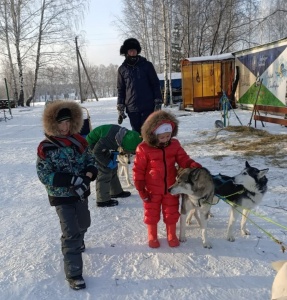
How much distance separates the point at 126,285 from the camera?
2311 millimetres

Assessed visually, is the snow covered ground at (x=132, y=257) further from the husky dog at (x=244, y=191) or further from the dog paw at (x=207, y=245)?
the husky dog at (x=244, y=191)

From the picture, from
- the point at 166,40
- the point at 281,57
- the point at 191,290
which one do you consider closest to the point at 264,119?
the point at 281,57

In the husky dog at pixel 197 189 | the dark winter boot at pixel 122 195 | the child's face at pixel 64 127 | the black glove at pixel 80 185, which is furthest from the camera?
the dark winter boot at pixel 122 195

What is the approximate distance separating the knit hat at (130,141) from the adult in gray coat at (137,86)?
3.45ft

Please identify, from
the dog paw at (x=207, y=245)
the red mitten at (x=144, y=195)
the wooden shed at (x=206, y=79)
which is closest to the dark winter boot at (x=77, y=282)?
the red mitten at (x=144, y=195)

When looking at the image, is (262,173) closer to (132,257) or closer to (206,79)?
(132,257)

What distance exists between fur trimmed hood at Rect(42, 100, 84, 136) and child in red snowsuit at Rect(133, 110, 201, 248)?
0.67m

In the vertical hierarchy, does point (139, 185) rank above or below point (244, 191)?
above

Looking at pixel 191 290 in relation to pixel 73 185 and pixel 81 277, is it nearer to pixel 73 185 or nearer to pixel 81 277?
pixel 81 277

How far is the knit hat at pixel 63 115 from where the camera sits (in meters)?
2.29

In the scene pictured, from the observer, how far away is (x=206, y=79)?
14.8 metres

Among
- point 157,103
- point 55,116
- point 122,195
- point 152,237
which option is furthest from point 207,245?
point 157,103

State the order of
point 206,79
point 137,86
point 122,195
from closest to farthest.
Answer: point 122,195 < point 137,86 < point 206,79

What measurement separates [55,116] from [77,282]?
4.19 ft
